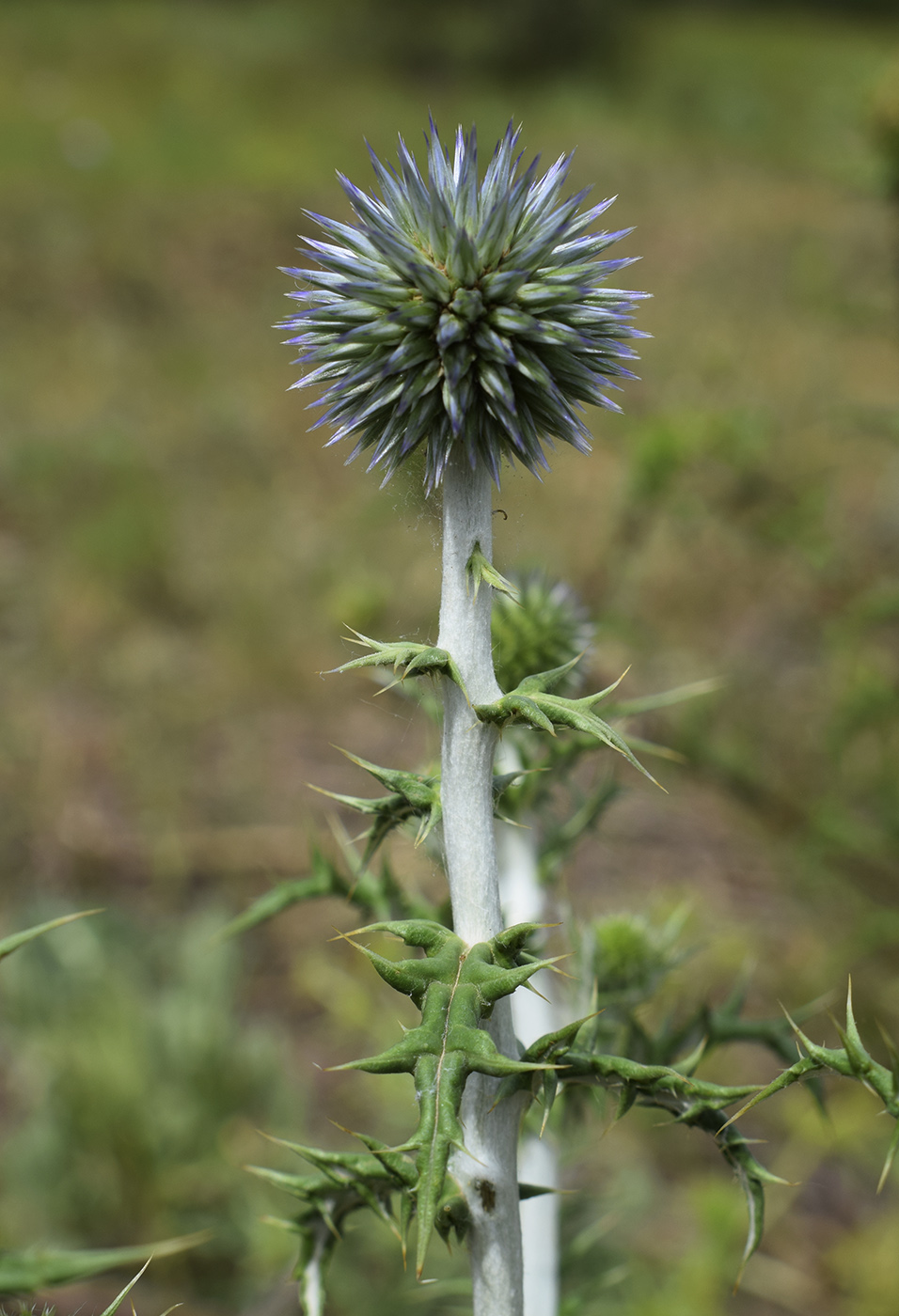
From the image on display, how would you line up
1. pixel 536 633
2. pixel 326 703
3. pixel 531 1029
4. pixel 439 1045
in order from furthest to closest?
1. pixel 326 703
2. pixel 536 633
3. pixel 531 1029
4. pixel 439 1045

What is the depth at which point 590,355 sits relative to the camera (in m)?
1.40

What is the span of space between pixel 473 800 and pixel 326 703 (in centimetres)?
580

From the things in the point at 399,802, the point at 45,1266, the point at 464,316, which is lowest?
the point at 45,1266

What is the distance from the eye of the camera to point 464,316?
125 cm

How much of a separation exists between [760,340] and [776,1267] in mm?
11059

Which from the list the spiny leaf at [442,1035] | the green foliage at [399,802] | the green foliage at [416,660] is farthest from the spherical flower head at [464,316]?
the spiny leaf at [442,1035]

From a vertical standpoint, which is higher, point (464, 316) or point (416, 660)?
point (464, 316)

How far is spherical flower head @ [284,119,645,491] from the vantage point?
124 cm

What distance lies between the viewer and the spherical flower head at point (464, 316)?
49.0 inches

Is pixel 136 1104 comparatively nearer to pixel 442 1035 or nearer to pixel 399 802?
pixel 399 802

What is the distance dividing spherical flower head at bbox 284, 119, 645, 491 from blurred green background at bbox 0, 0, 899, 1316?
0.15 metres

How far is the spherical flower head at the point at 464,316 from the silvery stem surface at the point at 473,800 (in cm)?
6

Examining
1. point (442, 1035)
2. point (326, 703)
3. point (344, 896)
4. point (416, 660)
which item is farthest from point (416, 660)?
point (326, 703)

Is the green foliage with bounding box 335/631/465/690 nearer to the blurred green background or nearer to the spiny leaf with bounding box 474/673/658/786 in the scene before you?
the spiny leaf with bounding box 474/673/658/786
